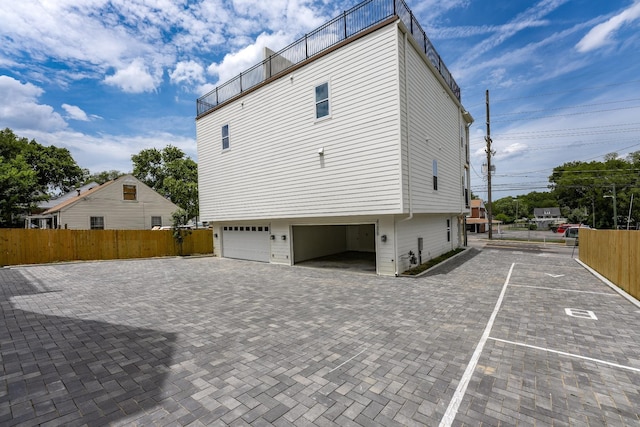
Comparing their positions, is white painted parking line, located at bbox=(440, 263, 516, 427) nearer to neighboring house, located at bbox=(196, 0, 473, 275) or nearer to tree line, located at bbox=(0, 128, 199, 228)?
neighboring house, located at bbox=(196, 0, 473, 275)

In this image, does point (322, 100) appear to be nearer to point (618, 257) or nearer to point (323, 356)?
point (323, 356)

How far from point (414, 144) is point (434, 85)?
446 centimetres

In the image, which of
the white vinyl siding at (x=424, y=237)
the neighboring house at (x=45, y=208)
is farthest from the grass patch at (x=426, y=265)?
the neighboring house at (x=45, y=208)

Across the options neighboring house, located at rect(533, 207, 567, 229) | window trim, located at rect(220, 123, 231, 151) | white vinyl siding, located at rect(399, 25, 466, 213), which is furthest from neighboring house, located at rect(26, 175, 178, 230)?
neighboring house, located at rect(533, 207, 567, 229)

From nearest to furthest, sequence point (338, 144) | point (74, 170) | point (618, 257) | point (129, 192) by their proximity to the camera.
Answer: point (618, 257)
point (338, 144)
point (129, 192)
point (74, 170)

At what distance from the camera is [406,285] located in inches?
338

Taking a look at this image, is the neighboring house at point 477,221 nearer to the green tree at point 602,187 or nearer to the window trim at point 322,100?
the green tree at point 602,187

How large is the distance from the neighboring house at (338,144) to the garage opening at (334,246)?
0.53ft

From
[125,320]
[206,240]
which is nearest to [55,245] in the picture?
[206,240]

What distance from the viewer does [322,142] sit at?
10406mm

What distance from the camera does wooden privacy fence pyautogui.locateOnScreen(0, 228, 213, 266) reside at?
13344mm

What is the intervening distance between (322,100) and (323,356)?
9.10m

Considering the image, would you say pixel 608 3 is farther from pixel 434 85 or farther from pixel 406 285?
pixel 406 285

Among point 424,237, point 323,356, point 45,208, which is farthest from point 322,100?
point 45,208
